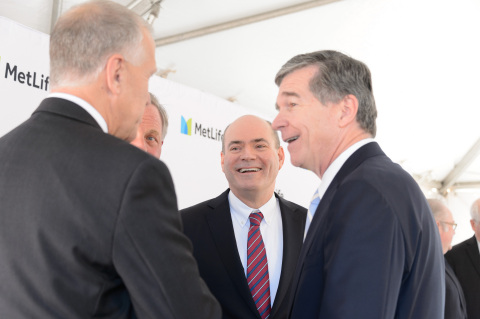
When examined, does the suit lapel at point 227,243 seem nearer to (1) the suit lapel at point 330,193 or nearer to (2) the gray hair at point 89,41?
(1) the suit lapel at point 330,193

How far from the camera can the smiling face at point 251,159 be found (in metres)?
2.72

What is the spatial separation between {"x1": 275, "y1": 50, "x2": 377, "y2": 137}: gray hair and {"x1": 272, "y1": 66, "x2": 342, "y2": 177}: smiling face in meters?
0.02

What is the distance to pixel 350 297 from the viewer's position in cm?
133

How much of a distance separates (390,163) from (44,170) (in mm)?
958

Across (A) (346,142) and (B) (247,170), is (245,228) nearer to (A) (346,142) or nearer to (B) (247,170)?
(B) (247,170)

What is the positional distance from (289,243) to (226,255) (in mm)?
343

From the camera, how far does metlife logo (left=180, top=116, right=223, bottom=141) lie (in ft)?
13.5

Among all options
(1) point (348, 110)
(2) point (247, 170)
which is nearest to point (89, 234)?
(1) point (348, 110)

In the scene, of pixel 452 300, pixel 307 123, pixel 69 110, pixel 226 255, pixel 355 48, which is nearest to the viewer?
pixel 69 110

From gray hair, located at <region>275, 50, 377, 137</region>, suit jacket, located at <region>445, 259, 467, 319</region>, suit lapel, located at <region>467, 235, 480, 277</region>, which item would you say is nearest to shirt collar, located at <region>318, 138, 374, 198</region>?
gray hair, located at <region>275, 50, 377, 137</region>

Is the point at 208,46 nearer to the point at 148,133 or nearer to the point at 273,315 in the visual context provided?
the point at 148,133

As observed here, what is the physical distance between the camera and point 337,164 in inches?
66.9

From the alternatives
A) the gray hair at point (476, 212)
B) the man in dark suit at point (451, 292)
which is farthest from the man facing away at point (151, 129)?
the gray hair at point (476, 212)

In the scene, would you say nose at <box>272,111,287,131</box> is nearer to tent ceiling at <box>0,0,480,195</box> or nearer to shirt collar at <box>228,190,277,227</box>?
shirt collar at <box>228,190,277,227</box>
